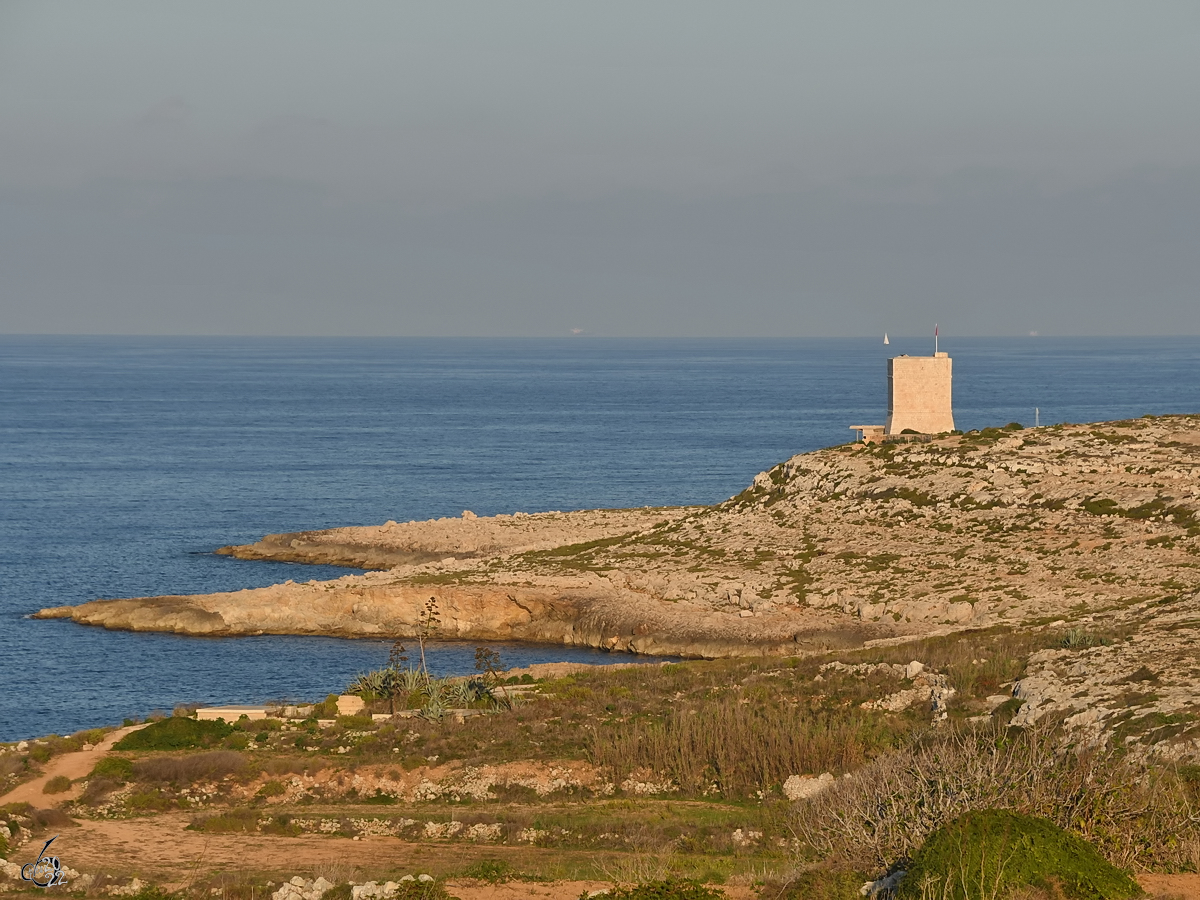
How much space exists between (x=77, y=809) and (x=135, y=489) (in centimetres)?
7731

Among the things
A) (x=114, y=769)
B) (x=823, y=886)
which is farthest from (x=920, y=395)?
(x=823, y=886)

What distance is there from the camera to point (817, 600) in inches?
2031

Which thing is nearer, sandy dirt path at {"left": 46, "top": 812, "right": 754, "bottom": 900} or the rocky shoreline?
sandy dirt path at {"left": 46, "top": 812, "right": 754, "bottom": 900}

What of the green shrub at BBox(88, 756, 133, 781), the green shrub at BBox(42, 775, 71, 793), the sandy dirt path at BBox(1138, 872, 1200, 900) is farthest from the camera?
the green shrub at BBox(88, 756, 133, 781)

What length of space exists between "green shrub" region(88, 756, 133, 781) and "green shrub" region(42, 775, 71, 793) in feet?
2.03

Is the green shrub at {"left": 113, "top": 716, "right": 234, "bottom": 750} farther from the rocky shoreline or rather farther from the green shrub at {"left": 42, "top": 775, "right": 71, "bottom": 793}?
the rocky shoreline

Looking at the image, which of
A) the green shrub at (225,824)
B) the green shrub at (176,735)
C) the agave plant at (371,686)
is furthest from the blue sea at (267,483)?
the green shrub at (225,824)

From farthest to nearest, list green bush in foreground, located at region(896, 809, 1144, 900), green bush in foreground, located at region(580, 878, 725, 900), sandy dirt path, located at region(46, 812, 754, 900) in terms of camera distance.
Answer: sandy dirt path, located at region(46, 812, 754, 900)
green bush in foreground, located at region(580, 878, 725, 900)
green bush in foreground, located at region(896, 809, 1144, 900)

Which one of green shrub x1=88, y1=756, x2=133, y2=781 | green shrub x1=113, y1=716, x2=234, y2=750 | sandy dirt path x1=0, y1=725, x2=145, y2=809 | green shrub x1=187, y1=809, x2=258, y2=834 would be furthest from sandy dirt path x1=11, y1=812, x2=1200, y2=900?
green shrub x1=113, y1=716, x2=234, y2=750

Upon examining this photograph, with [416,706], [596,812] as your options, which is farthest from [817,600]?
[596,812]

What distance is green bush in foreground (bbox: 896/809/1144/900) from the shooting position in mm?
15375

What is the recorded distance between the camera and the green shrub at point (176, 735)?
32.5 m

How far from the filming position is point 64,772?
1200 inches

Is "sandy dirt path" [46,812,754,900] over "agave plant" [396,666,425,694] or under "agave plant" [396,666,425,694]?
over
